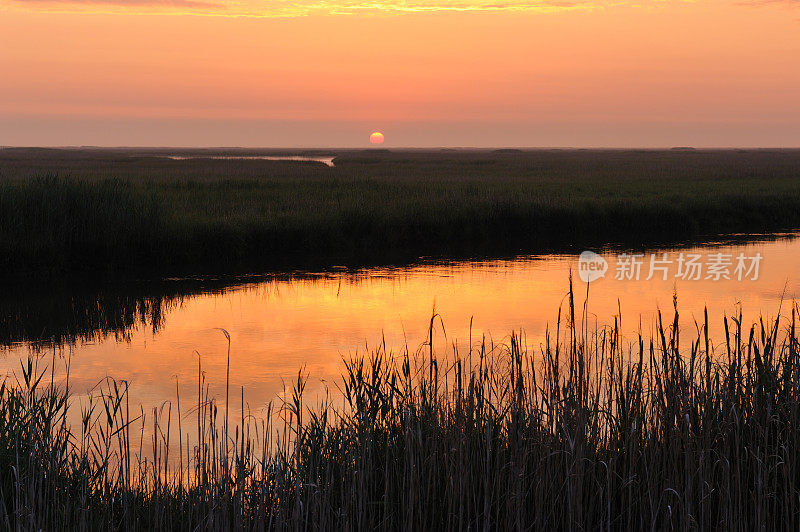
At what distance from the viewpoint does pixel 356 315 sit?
42.5ft

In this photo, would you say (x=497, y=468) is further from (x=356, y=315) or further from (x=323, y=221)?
(x=323, y=221)

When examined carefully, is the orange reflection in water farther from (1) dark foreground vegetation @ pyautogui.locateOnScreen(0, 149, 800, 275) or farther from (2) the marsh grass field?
(1) dark foreground vegetation @ pyautogui.locateOnScreen(0, 149, 800, 275)

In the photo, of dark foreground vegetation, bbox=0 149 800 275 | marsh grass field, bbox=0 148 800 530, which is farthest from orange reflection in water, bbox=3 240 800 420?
dark foreground vegetation, bbox=0 149 800 275

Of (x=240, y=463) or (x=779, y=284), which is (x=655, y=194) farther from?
(x=240, y=463)

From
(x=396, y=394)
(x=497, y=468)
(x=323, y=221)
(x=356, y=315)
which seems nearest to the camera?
(x=497, y=468)

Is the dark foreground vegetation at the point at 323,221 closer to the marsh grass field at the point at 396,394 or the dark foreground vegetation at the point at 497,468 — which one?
the marsh grass field at the point at 396,394

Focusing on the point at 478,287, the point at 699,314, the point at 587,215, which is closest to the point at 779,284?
the point at 699,314

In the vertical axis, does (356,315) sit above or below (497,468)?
below

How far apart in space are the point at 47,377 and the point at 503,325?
20.3 ft

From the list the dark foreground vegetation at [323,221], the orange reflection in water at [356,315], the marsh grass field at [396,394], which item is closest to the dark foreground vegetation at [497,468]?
the marsh grass field at [396,394]

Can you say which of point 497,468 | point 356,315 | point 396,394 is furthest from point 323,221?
point 497,468

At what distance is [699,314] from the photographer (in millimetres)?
12445

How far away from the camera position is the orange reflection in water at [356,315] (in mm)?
9547

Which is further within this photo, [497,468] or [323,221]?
[323,221]
